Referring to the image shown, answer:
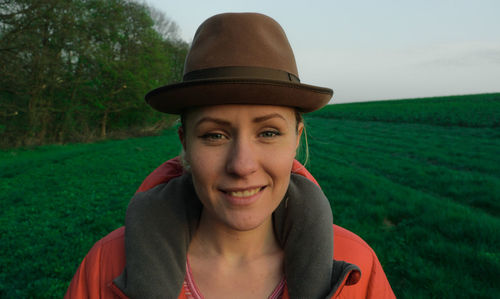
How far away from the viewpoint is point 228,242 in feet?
5.30

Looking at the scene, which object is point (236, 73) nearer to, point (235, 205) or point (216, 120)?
point (216, 120)

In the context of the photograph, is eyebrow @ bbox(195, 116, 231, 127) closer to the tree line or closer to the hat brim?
the hat brim

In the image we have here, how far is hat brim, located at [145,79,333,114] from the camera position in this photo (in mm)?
1208

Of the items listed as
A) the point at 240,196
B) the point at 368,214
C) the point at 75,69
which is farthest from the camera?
the point at 75,69

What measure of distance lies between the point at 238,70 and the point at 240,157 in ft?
1.32

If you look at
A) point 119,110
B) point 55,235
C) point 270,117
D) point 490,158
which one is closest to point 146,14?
point 119,110

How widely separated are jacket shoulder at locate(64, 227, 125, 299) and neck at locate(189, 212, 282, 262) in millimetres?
391

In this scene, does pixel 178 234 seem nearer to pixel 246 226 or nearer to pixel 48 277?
pixel 246 226

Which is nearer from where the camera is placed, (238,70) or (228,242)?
(238,70)

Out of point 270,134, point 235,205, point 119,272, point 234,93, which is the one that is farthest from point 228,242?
point 234,93

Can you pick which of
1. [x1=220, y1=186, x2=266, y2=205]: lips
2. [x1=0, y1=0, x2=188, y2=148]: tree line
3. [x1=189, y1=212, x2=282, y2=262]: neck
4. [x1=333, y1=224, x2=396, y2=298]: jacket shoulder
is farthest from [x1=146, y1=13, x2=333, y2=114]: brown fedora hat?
[x1=0, y1=0, x2=188, y2=148]: tree line

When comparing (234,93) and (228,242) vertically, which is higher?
(234,93)

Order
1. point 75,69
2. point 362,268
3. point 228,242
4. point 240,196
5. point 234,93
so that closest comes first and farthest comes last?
point 234,93, point 240,196, point 362,268, point 228,242, point 75,69

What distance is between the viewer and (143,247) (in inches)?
54.2
